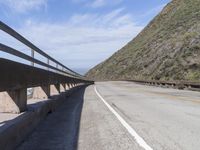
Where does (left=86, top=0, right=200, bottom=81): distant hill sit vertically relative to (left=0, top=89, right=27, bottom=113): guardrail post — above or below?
above

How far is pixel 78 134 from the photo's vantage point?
9.91 m

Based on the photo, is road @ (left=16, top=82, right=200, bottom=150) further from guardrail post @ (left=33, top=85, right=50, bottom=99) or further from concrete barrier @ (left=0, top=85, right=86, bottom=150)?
guardrail post @ (left=33, top=85, right=50, bottom=99)

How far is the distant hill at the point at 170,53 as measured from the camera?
5572 cm

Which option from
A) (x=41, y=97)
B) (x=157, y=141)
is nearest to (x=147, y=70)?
(x=41, y=97)

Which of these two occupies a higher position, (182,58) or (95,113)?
(182,58)

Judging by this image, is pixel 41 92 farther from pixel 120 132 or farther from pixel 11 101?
pixel 120 132

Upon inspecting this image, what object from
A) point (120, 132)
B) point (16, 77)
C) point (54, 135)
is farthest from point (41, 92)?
point (16, 77)

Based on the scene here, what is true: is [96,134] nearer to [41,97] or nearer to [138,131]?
[138,131]

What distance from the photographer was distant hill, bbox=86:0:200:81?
183 ft

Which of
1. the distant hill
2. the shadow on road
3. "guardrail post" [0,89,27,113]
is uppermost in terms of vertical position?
the distant hill

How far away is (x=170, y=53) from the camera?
6419 centimetres

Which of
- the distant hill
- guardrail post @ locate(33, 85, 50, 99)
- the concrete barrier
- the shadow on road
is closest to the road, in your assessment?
the shadow on road

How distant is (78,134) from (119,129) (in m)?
1.12

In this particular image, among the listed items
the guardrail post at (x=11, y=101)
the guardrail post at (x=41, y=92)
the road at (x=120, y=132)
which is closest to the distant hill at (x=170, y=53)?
the guardrail post at (x=41, y=92)
